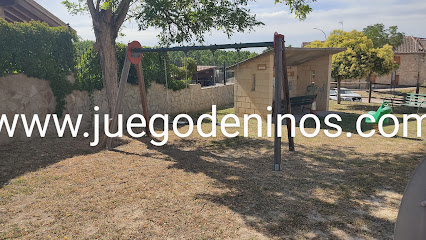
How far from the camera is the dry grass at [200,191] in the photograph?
15.2ft

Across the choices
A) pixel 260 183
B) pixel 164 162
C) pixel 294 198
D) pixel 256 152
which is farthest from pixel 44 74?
pixel 294 198

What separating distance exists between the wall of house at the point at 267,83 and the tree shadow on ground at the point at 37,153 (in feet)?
22.4

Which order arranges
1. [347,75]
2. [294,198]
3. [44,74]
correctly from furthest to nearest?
[347,75] < [44,74] < [294,198]

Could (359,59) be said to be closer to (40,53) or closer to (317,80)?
(317,80)

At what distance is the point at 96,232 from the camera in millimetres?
4559

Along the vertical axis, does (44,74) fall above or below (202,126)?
above

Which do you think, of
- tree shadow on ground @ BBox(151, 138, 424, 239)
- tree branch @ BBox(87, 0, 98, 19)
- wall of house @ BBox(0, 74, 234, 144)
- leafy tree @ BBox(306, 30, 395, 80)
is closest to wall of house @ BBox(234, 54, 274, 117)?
wall of house @ BBox(0, 74, 234, 144)

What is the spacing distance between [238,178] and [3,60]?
729 centimetres

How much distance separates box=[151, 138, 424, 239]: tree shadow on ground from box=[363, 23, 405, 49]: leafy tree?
34.4 m

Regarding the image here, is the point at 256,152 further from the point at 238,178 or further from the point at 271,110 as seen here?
the point at 271,110

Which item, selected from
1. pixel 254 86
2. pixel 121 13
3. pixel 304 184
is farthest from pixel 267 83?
pixel 304 184

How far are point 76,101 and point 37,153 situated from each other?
3.32 m

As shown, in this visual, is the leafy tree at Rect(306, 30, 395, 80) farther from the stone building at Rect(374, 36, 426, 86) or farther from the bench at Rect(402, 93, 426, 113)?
the stone building at Rect(374, 36, 426, 86)

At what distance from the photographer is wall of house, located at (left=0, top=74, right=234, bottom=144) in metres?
9.27
